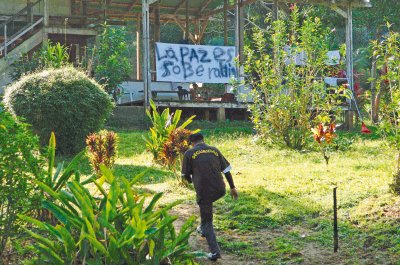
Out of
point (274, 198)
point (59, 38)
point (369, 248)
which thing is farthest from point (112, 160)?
point (59, 38)

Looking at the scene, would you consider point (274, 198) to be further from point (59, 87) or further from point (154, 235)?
point (59, 87)

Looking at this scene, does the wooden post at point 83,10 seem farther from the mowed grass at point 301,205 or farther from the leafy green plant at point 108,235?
the leafy green plant at point 108,235

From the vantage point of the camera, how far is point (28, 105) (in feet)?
56.6

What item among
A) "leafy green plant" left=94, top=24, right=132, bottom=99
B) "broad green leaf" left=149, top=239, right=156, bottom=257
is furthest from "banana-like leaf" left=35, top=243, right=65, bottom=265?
"leafy green plant" left=94, top=24, right=132, bottom=99

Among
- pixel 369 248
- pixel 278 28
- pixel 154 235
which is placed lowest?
pixel 369 248

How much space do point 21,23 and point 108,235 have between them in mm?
21266

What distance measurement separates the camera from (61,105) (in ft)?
56.8

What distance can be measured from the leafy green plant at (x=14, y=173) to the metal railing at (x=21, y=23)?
1627cm

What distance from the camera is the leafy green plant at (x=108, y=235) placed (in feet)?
23.8

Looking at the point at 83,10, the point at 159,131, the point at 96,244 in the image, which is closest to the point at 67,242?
the point at 96,244

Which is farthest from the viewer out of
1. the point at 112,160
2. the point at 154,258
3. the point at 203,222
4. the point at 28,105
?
the point at 28,105

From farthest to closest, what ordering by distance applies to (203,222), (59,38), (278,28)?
(59,38), (278,28), (203,222)

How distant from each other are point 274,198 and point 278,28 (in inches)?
304

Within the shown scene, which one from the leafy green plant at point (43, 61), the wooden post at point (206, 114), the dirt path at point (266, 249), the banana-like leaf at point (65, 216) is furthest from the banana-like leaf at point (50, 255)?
the wooden post at point (206, 114)
